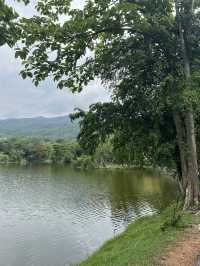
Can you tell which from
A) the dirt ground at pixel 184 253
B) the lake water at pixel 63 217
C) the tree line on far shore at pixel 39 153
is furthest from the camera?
the tree line on far shore at pixel 39 153

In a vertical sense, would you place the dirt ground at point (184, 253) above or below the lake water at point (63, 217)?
above

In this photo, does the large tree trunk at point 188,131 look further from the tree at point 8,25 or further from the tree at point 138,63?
the tree at point 8,25

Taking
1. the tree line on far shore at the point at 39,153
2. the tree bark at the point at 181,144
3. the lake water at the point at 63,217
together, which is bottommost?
the lake water at the point at 63,217

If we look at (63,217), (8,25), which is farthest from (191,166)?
(63,217)

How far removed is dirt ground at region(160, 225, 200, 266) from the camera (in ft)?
35.3

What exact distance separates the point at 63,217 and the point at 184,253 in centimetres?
3018

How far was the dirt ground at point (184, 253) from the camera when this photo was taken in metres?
10.8

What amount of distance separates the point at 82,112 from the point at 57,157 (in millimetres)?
139986

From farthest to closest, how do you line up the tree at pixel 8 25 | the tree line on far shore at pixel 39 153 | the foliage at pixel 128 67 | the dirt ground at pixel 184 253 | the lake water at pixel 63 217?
the tree line on far shore at pixel 39 153
the lake water at pixel 63 217
the foliage at pixel 128 67
the dirt ground at pixel 184 253
the tree at pixel 8 25

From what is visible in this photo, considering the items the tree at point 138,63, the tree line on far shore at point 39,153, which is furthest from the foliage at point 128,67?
the tree line on far shore at point 39,153

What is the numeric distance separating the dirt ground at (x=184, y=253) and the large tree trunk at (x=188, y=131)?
17.4 feet

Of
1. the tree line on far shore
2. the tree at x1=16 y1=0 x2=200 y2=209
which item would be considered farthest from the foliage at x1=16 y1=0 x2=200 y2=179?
the tree line on far shore

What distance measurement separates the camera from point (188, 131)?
19.4 meters

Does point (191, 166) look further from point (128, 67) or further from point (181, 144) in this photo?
point (128, 67)
